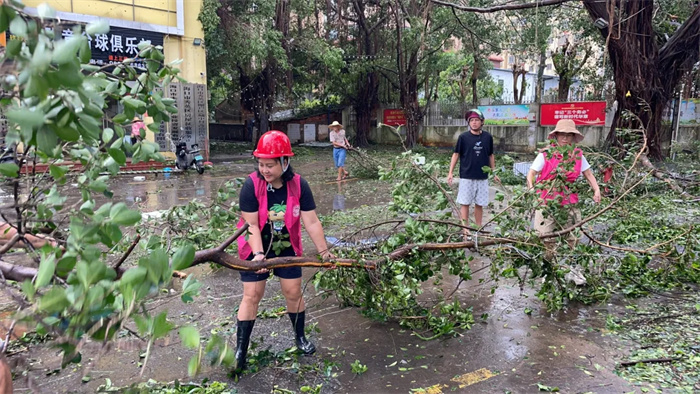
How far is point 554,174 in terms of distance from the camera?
15.6 feet

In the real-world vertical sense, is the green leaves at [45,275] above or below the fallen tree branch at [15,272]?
above

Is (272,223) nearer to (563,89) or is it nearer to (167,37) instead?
(167,37)

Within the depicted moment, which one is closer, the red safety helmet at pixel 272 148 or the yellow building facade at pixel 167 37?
the red safety helmet at pixel 272 148

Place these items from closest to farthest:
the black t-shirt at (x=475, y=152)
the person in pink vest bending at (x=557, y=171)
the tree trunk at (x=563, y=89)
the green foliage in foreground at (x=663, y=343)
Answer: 1. the green foliage in foreground at (x=663, y=343)
2. the person in pink vest bending at (x=557, y=171)
3. the black t-shirt at (x=475, y=152)
4. the tree trunk at (x=563, y=89)

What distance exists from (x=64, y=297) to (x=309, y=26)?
2055cm

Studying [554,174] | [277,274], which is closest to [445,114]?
[554,174]

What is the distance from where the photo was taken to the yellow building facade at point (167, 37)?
564 inches

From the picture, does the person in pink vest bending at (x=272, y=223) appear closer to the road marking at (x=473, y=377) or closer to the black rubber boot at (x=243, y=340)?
the black rubber boot at (x=243, y=340)

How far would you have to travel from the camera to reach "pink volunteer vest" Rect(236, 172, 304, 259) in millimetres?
3479

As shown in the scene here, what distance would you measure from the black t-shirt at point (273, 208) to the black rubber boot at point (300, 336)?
459 mm

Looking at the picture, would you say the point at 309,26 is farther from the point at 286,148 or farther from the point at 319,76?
the point at 286,148

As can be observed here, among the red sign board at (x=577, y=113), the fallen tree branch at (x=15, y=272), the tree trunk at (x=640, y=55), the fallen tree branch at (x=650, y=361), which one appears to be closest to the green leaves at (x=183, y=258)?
the fallen tree branch at (x=15, y=272)

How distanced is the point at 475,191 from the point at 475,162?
1.23 ft

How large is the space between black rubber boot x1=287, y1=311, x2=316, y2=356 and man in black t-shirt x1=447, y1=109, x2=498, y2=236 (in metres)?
3.16
